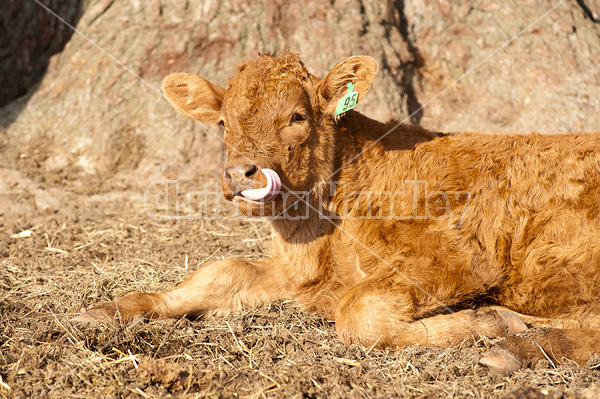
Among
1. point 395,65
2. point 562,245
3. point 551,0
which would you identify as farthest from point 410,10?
point 562,245

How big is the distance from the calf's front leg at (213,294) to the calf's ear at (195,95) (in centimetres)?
125

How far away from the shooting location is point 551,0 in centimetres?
766

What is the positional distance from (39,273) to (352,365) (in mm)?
3110

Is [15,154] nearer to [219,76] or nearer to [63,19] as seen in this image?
[63,19]

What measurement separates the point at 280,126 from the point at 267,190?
57cm

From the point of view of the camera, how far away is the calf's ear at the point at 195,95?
440 centimetres

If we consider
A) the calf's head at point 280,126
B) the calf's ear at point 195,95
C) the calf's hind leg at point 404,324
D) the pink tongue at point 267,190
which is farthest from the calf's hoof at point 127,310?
the calf's ear at point 195,95

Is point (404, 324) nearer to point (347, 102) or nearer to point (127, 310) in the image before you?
point (347, 102)

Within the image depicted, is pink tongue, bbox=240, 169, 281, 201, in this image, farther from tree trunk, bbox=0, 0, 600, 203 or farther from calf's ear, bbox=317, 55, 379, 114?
tree trunk, bbox=0, 0, 600, 203

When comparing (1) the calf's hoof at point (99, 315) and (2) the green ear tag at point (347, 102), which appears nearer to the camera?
(1) the calf's hoof at point (99, 315)

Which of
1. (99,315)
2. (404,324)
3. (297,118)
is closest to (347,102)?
(297,118)

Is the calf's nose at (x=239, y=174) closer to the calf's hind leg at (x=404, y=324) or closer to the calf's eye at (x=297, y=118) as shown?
the calf's eye at (x=297, y=118)

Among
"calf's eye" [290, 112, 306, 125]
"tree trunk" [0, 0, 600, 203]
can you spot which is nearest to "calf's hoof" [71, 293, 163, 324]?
"calf's eye" [290, 112, 306, 125]

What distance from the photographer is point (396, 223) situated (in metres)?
3.78
